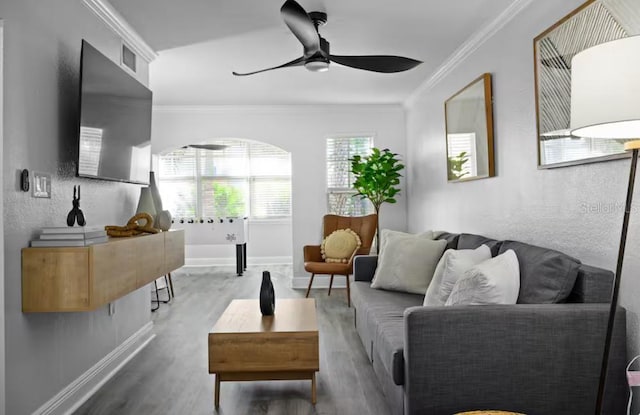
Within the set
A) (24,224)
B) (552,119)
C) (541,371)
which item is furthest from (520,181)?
(24,224)

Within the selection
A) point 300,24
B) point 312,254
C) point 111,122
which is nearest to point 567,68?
point 300,24

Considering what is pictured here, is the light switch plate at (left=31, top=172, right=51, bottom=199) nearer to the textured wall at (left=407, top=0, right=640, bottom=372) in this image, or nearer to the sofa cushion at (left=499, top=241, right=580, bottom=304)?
the sofa cushion at (left=499, top=241, right=580, bottom=304)

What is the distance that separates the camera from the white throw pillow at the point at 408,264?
3.63 meters

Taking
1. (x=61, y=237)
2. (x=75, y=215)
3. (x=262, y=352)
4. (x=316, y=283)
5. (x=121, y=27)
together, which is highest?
(x=121, y=27)

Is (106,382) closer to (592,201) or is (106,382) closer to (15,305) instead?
(15,305)

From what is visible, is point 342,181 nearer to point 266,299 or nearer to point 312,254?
point 312,254

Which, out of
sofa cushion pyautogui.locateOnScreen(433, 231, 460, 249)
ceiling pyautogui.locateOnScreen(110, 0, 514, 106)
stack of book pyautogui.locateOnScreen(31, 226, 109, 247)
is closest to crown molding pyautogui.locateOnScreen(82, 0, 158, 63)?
ceiling pyautogui.locateOnScreen(110, 0, 514, 106)

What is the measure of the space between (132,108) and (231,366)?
2011mm

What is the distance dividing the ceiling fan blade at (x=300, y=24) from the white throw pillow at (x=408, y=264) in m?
1.66

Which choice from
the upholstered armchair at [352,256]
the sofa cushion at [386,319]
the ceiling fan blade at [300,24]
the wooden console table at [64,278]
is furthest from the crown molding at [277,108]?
the wooden console table at [64,278]

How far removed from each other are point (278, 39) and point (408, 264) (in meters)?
2.10

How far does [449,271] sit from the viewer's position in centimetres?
276

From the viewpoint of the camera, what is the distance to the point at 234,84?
5406 millimetres

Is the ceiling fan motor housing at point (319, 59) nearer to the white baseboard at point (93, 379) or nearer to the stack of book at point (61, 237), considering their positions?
the stack of book at point (61, 237)
